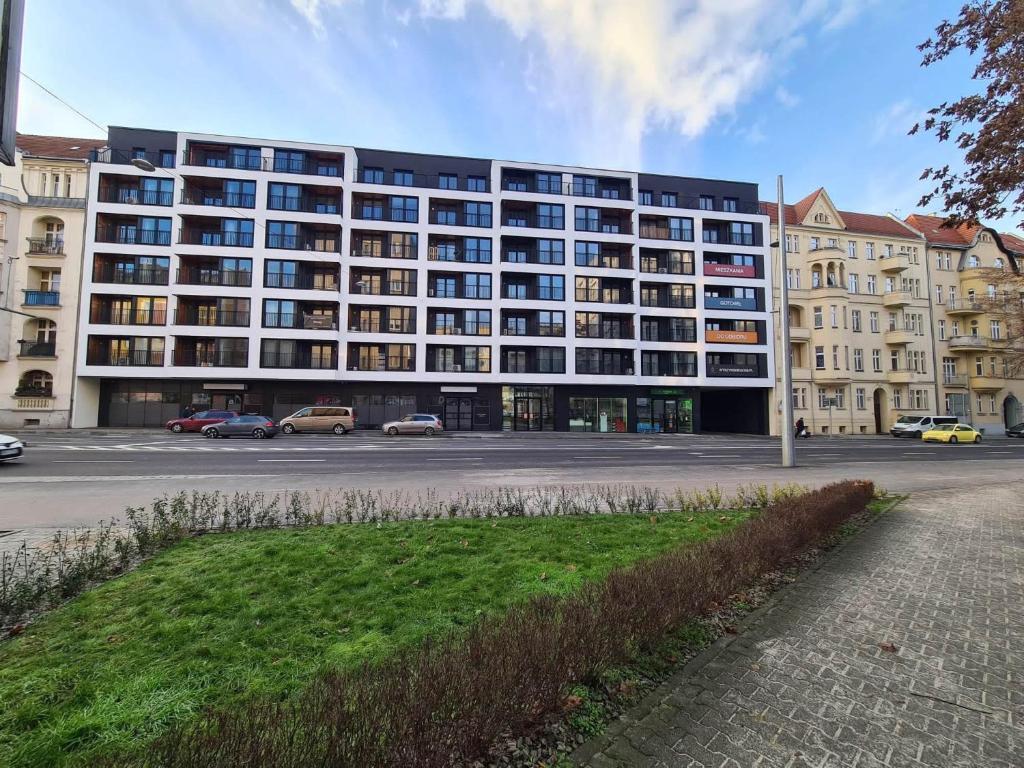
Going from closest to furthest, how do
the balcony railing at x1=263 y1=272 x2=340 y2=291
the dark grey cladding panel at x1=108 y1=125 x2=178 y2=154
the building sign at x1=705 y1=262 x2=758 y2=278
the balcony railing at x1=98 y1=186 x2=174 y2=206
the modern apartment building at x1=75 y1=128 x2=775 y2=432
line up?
the modern apartment building at x1=75 y1=128 x2=775 y2=432 < the balcony railing at x1=98 y1=186 x2=174 y2=206 < the dark grey cladding panel at x1=108 y1=125 x2=178 y2=154 < the balcony railing at x1=263 y1=272 x2=340 y2=291 < the building sign at x1=705 y1=262 x2=758 y2=278

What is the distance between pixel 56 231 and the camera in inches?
1389

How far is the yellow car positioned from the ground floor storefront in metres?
11.1

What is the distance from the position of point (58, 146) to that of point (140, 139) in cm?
825

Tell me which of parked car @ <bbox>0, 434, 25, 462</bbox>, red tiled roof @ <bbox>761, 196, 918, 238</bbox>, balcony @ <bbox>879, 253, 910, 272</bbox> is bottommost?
parked car @ <bbox>0, 434, 25, 462</bbox>

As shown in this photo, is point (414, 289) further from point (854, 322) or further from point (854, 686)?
point (854, 322)

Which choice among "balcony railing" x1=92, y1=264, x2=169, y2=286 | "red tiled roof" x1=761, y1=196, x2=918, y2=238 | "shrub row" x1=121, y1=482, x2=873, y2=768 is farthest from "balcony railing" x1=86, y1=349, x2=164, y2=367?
"red tiled roof" x1=761, y1=196, x2=918, y2=238

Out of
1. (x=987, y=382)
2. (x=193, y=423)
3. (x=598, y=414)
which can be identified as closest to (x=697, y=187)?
(x=598, y=414)

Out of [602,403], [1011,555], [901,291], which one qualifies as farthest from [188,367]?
[901,291]

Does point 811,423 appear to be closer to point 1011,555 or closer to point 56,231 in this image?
point 1011,555

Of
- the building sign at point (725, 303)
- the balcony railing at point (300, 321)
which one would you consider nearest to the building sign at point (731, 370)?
the building sign at point (725, 303)

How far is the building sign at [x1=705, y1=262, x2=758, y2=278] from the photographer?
42781 millimetres

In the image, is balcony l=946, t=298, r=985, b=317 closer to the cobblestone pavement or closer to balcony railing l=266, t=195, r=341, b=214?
the cobblestone pavement

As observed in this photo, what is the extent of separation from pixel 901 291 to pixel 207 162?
202 ft

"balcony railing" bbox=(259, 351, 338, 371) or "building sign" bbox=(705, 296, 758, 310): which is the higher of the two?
"building sign" bbox=(705, 296, 758, 310)
